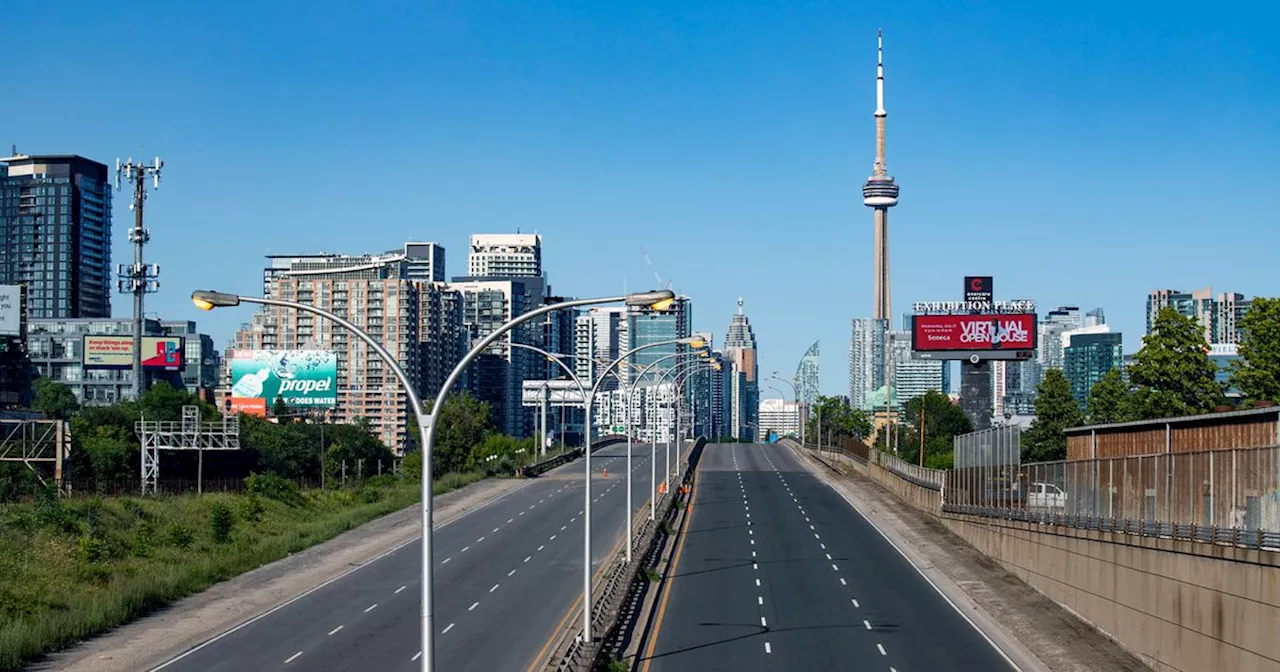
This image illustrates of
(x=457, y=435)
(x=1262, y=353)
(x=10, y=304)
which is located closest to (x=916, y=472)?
(x=1262, y=353)

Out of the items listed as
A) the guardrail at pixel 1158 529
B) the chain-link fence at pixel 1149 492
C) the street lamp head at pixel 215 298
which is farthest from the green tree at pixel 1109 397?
the street lamp head at pixel 215 298

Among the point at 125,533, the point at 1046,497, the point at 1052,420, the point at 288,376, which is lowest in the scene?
the point at 125,533

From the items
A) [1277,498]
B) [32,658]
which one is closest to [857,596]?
[1277,498]

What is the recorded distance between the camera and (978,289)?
15438 centimetres

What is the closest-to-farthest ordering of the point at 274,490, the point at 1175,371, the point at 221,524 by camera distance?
1. the point at 221,524
2. the point at 1175,371
3. the point at 274,490

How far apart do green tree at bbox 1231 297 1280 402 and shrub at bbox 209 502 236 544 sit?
56224 mm

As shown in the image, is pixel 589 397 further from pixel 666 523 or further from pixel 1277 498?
pixel 666 523

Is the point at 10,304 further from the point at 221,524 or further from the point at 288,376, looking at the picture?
the point at 221,524

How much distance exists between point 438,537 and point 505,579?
17300 mm

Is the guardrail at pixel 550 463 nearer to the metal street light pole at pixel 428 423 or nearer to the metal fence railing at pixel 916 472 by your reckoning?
the metal fence railing at pixel 916 472

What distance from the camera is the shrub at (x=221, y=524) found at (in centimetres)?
7706

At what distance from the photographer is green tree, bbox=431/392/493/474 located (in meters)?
182

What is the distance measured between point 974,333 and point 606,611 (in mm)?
89921

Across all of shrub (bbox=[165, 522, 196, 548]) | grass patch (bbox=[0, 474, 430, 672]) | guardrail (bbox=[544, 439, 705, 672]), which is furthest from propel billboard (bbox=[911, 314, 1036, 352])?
shrub (bbox=[165, 522, 196, 548])
